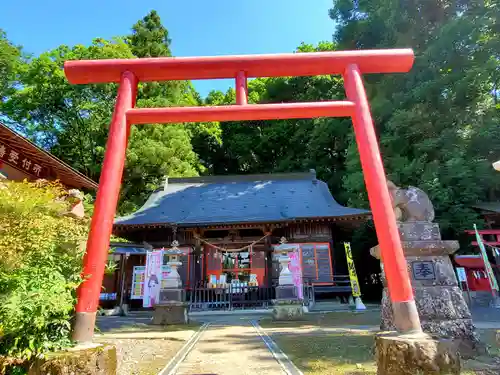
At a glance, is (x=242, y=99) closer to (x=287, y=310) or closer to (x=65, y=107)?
(x=287, y=310)

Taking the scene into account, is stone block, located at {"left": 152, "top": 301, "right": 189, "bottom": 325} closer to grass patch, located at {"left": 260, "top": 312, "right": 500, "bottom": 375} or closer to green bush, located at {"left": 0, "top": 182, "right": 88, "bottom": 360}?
grass patch, located at {"left": 260, "top": 312, "right": 500, "bottom": 375}

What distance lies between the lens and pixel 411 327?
2.85 meters

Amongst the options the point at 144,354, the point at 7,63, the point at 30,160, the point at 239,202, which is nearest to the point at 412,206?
the point at 144,354

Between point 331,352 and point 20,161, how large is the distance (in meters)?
9.08

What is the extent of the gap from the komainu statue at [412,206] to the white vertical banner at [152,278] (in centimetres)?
886

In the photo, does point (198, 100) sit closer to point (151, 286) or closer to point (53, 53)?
point (53, 53)

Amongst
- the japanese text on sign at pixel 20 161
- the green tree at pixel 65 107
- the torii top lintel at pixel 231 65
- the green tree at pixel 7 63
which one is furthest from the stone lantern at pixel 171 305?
the green tree at pixel 7 63

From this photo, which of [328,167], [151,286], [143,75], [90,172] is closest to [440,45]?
[328,167]

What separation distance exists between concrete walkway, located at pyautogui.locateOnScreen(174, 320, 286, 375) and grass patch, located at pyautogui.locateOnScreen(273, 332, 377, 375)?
13.5 inches

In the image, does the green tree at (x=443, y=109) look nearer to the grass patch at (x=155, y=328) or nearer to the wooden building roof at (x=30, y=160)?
the grass patch at (x=155, y=328)

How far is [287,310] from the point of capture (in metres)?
8.55

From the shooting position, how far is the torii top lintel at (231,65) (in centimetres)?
384

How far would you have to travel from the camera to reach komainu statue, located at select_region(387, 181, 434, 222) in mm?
4801

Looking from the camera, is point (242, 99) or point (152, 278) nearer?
point (242, 99)
